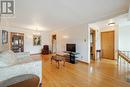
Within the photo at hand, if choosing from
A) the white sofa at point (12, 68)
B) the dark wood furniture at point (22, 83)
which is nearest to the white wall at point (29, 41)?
the white sofa at point (12, 68)

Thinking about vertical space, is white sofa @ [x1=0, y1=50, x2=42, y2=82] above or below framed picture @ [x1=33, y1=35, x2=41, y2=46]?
below

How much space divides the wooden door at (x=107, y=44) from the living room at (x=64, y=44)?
8 centimetres

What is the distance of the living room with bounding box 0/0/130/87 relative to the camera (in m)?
2.44

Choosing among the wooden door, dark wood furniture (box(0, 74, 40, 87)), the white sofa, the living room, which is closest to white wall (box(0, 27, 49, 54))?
the living room

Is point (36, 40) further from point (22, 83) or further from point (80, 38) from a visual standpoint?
point (22, 83)

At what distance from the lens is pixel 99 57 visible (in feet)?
23.4

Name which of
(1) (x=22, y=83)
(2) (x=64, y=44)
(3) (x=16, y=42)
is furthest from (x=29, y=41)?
(1) (x=22, y=83)

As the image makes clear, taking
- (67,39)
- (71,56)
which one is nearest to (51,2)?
(71,56)

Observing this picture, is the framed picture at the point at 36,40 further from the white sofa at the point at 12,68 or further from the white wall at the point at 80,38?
the white sofa at the point at 12,68

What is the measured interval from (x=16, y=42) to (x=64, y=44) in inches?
151

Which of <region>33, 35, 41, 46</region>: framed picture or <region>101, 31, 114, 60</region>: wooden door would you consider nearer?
<region>101, 31, 114, 60</region>: wooden door

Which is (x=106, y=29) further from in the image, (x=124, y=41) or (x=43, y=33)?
(x=43, y=33)

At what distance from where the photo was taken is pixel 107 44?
23.2 ft

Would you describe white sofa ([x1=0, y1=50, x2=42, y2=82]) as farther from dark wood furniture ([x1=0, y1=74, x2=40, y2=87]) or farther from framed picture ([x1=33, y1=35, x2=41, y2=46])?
framed picture ([x1=33, y1=35, x2=41, y2=46])
